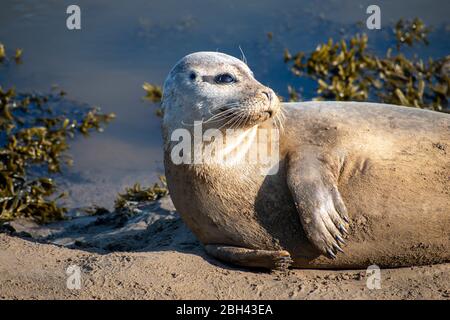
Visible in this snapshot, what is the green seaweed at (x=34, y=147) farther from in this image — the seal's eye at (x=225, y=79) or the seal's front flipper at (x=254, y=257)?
the seal's eye at (x=225, y=79)

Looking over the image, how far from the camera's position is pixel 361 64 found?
9133 millimetres

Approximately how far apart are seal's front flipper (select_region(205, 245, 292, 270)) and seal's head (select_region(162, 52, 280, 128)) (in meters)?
0.77

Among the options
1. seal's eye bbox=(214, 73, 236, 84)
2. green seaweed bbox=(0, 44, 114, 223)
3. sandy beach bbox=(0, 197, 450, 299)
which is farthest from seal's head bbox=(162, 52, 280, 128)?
green seaweed bbox=(0, 44, 114, 223)

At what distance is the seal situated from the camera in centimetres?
435

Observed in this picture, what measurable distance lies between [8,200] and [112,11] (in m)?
5.21

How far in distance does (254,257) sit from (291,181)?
53 cm

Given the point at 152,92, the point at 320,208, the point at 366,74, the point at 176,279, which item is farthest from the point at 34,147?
the point at 320,208

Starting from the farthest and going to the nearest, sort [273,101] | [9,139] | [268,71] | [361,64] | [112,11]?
[112,11]
[268,71]
[361,64]
[9,139]
[273,101]

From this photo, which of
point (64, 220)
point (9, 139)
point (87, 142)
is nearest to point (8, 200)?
point (64, 220)

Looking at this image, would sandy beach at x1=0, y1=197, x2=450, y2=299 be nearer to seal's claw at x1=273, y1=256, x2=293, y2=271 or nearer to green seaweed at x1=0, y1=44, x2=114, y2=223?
seal's claw at x1=273, y1=256, x2=293, y2=271

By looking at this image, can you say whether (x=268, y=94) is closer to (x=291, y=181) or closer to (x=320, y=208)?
(x=291, y=181)

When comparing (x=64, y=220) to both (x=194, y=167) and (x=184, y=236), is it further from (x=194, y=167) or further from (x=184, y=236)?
(x=194, y=167)

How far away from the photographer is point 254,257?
436cm

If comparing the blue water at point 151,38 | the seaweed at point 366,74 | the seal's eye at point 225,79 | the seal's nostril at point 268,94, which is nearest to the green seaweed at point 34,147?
the blue water at point 151,38
